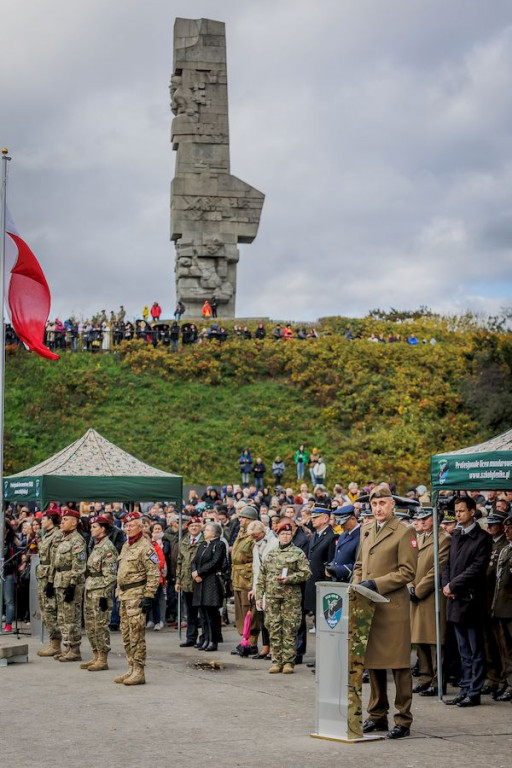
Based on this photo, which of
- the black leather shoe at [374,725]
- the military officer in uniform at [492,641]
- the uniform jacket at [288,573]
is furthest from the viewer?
the uniform jacket at [288,573]

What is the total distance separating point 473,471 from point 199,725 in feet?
11.9

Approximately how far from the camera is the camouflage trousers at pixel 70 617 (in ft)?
46.2

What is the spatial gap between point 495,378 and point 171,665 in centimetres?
2867

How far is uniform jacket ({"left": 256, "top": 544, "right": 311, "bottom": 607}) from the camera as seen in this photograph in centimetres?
1338

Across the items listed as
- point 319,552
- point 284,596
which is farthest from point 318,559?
point 284,596

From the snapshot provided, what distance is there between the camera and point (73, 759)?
27.1 ft

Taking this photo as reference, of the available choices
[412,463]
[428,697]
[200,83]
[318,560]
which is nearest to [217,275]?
[200,83]

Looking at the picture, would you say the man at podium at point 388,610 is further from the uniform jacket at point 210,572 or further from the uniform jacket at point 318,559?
the uniform jacket at point 210,572

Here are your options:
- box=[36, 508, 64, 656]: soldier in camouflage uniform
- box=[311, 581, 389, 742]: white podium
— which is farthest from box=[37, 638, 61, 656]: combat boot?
box=[311, 581, 389, 742]: white podium

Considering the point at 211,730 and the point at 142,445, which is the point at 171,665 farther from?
the point at 142,445

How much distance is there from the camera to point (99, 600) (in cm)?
1328

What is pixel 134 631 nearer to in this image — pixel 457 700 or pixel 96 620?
pixel 96 620

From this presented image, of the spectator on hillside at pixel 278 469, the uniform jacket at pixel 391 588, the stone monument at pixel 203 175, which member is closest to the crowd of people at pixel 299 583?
the uniform jacket at pixel 391 588

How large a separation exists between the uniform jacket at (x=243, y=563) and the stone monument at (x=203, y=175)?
107ft
